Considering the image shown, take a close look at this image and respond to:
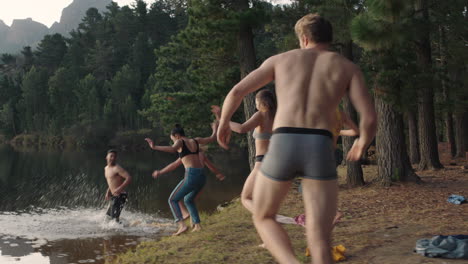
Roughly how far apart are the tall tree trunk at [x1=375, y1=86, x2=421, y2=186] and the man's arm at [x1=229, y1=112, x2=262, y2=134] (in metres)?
6.90

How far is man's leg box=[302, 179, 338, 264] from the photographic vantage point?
278cm

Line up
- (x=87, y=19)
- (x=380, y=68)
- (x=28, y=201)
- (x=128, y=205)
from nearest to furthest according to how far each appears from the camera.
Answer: (x=380, y=68)
(x=128, y=205)
(x=28, y=201)
(x=87, y=19)

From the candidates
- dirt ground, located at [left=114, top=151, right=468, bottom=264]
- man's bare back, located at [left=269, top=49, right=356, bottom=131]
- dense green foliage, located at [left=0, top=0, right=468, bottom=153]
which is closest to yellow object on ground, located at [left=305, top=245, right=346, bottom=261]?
dirt ground, located at [left=114, top=151, right=468, bottom=264]

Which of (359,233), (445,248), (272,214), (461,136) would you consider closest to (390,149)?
(359,233)

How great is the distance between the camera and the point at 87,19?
109m

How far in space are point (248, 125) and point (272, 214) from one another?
213 cm

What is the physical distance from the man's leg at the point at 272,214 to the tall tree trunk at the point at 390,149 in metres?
9.17

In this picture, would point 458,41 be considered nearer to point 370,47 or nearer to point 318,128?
point 370,47

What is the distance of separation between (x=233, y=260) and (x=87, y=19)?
113343 millimetres

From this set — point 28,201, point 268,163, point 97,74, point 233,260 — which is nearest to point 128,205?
point 28,201

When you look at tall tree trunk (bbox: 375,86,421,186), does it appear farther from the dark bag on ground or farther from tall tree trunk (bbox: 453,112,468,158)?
tall tree trunk (bbox: 453,112,468,158)

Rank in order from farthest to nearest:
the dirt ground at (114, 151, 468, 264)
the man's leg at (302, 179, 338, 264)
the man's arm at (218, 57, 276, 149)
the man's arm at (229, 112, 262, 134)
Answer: the dirt ground at (114, 151, 468, 264), the man's arm at (229, 112, 262, 134), the man's arm at (218, 57, 276, 149), the man's leg at (302, 179, 338, 264)

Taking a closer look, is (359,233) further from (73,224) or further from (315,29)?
(73,224)

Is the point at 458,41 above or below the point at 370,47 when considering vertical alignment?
above
